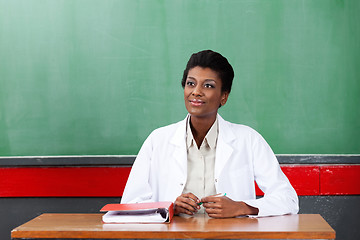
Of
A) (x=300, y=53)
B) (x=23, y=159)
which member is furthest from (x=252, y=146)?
(x=23, y=159)

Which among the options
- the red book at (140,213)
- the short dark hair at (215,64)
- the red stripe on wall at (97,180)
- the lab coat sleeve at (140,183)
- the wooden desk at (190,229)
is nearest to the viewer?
the wooden desk at (190,229)

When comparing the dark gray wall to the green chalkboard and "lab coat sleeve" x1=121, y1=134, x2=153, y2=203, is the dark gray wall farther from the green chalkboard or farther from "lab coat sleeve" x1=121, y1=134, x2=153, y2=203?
"lab coat sleeve" x1=121, y1=134, x2=153, y2=203

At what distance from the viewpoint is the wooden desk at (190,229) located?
1.43 m

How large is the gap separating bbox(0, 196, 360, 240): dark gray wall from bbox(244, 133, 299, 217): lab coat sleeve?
0.71m

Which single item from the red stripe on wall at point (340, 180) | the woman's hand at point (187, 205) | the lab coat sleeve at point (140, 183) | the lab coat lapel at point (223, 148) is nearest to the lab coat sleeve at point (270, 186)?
the lab coat lapel at point (223, 148)

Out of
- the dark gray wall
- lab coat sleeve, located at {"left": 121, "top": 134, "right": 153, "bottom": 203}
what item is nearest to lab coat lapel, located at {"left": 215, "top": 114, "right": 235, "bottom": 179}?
lab coat sleeve, located at {"left": 121, "top": 134, "right": 153, "bottom": 203}

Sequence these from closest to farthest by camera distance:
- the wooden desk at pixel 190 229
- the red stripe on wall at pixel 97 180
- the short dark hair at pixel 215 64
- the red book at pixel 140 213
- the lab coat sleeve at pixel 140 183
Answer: the wooden desk at pixel 190 229, the red book at pixel 140 213, the lab coat sleeve at pixel 140 183, the short dark hair at pixel 215 64, the red stripe on wall at pixel 97 180

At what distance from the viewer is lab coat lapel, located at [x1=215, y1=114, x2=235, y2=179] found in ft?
6.53

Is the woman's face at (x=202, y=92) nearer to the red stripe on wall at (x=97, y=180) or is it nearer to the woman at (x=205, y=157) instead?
the woman at (x=205, y=157)

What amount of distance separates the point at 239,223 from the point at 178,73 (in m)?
1.25

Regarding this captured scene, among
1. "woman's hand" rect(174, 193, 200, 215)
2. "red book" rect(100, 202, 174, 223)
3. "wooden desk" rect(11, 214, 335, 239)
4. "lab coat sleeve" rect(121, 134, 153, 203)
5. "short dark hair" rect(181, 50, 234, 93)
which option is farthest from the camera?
"short dark hair" rect(181, 50, 234, 93)

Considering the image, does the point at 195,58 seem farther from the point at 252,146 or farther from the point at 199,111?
the point at 252,146

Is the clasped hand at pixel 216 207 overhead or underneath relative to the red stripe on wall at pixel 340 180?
overhead

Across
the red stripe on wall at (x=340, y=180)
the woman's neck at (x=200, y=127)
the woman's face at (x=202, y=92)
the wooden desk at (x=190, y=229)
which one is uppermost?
the woman's face at (x=202, y=92)
